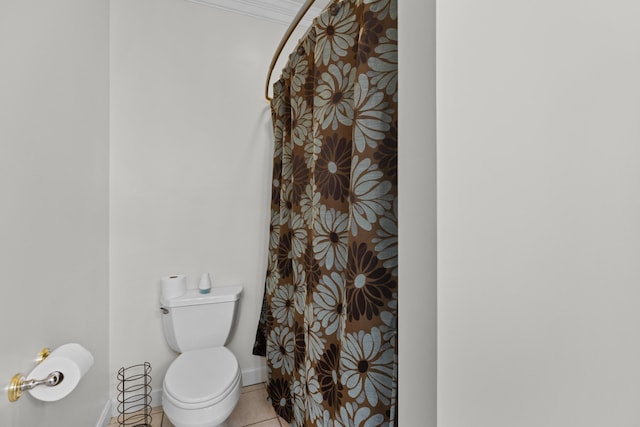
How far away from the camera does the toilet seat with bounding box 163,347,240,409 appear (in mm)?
1190

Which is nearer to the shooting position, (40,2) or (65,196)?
(40,2)

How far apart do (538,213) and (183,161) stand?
6.08 ft

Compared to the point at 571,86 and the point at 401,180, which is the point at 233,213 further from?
the point at 571,86

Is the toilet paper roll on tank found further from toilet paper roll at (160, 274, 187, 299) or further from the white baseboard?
the white baseboard

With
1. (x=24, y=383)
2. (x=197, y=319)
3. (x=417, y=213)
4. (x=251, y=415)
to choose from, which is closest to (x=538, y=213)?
(x=417, y=213)

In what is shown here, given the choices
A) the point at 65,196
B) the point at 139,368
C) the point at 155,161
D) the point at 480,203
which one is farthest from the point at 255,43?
the point at 139,368

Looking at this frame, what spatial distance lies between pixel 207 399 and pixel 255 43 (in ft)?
6.75

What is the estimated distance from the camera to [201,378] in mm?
1329

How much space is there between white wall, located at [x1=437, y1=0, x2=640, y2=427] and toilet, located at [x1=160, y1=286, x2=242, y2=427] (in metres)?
1.14

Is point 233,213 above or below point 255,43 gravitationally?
below

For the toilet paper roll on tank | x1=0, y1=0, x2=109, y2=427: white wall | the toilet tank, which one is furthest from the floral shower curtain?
x1=0, y1=0, x2=109, y2=427: white wall

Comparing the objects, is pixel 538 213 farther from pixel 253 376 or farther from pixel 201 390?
pixel 253 376

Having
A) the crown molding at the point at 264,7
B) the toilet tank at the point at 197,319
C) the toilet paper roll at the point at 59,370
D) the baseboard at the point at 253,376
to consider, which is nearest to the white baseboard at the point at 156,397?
the baseboard at the point at 253,376

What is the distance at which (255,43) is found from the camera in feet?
6.36
